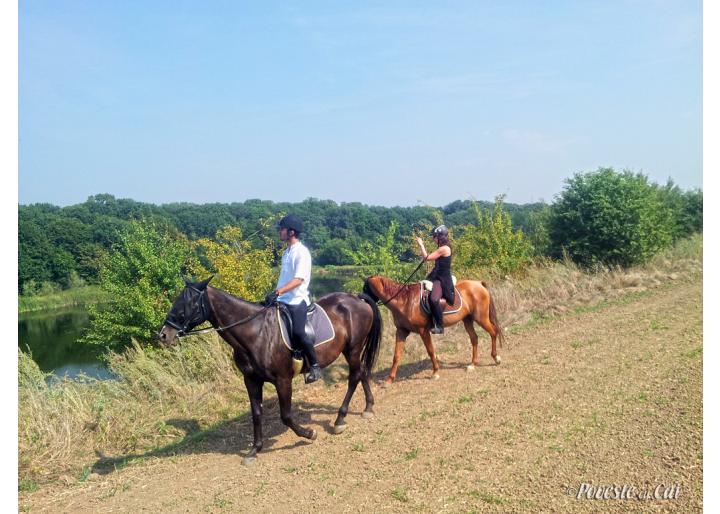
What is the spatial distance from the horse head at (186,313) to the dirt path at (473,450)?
174cm

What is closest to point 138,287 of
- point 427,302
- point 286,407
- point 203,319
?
point 427,302

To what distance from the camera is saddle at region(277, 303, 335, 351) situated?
6648 mm

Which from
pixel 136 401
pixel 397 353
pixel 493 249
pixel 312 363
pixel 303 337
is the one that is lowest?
pixel 136 401

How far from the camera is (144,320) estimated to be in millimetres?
16656

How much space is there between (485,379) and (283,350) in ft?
11.6

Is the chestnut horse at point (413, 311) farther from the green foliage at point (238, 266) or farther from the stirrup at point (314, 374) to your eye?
the green foliage at point (238, 266)

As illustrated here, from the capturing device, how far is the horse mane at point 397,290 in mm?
8906

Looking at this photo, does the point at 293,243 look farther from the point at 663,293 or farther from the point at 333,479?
the point at 663,293

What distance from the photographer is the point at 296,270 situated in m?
6.49

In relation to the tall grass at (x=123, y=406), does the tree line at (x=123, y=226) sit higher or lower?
higher

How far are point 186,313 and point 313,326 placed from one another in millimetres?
1663

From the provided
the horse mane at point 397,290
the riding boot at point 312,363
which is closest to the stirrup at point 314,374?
the riding boot at point 312,363

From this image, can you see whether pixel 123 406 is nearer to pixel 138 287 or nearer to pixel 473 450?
pixel 473 450

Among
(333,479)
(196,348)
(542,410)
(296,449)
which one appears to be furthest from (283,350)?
(196,348)
